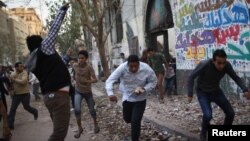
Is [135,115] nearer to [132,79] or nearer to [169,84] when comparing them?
[132,79]

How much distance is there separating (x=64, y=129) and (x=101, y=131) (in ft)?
12.4

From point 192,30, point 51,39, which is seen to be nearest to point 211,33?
point 192,30

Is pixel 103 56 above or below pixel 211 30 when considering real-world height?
below

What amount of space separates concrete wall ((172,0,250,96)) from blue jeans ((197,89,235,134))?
3.29 meters

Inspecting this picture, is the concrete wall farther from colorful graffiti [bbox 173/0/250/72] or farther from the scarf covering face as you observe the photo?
the scarf covering face

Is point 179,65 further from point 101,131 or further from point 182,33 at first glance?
point 101,131

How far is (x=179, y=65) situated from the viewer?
549 inches

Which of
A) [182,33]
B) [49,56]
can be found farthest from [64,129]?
[182,33]

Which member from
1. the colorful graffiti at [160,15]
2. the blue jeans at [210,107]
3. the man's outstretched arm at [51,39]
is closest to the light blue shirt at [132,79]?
the blue jeans at [210,107]

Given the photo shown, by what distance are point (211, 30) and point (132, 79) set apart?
5.19 metres

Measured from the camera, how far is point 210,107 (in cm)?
682

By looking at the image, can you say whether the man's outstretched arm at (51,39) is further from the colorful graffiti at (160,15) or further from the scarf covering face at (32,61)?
the colorful graffiti at (160,15)

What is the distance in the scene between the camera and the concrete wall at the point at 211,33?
391 inches

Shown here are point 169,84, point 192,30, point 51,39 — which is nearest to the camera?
point 51,39
